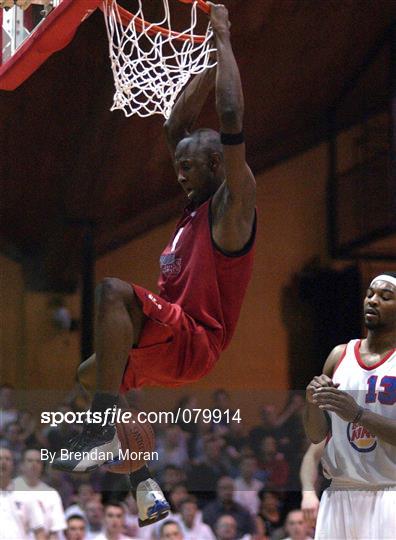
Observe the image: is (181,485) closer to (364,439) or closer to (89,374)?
(364,439)

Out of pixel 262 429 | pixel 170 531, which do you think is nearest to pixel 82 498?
pixel 170 531

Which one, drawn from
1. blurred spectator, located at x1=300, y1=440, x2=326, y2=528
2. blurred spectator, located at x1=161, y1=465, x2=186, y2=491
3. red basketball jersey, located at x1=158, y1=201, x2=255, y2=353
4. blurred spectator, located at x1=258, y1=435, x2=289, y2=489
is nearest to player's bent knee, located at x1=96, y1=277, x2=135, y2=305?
red basketball jersey, located at x1=158, y1=201, x2=255, y2=353

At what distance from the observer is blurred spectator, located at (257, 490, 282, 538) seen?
709cm

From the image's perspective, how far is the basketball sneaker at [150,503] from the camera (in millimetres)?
4371

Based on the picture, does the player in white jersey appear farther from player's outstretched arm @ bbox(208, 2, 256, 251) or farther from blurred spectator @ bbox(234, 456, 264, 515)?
blurred spectator @ bbox(234, 456, 264, 515)

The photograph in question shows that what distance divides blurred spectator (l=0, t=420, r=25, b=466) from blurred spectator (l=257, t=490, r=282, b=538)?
1522 mm

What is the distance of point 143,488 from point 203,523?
9.03 feet

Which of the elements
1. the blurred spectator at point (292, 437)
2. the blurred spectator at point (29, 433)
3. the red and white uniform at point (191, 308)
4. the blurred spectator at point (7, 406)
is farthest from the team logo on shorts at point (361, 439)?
the blurred spectator at point (7, 406)

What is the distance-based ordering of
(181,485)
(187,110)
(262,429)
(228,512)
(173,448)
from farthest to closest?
(262,429) → (173,448) → (181,485) → (228,512) → (187,110)

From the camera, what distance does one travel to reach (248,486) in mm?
7570

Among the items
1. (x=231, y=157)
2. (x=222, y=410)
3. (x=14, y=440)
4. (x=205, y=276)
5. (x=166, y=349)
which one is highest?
(x=231, y=157)

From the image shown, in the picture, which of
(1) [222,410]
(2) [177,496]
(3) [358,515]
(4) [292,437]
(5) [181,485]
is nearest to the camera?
(3) [358,515]

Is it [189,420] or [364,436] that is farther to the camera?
[189,420]

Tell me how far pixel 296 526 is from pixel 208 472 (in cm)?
104
